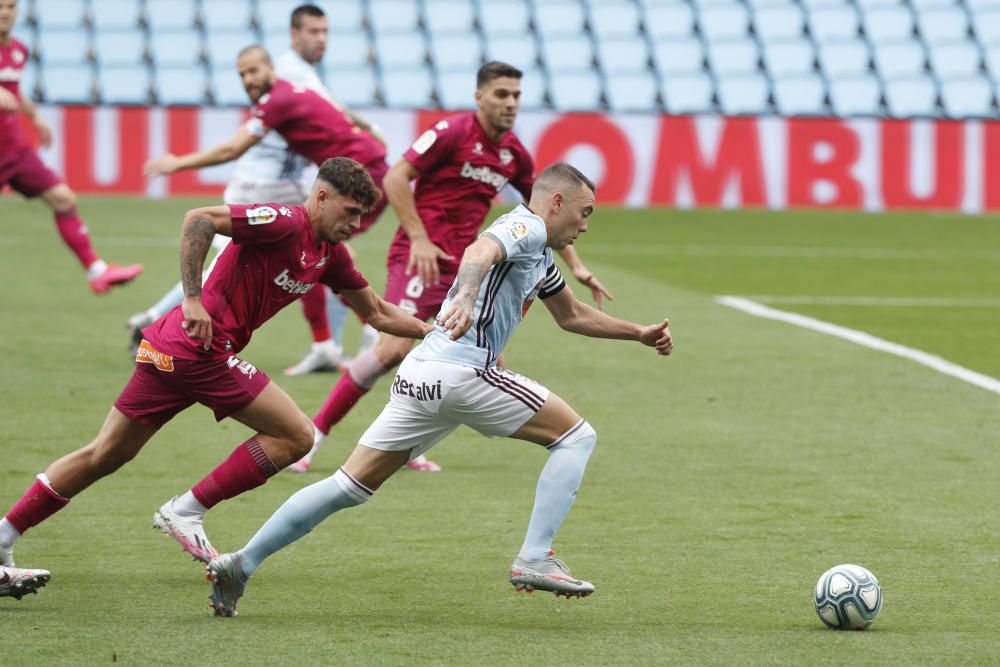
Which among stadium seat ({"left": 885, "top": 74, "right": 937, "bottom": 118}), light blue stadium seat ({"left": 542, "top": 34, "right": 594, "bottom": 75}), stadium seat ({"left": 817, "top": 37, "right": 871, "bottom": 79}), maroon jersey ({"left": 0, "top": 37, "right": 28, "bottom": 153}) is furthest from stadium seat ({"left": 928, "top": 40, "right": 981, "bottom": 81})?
maroon jersey ({"left": 0, "top": 37, "right": 28, "bottom": 153})

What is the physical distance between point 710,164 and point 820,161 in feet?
5.37

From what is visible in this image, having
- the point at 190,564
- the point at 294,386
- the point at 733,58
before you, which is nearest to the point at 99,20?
the point at 733,58

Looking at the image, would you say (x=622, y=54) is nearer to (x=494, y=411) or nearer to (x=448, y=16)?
(x=448, y=16)

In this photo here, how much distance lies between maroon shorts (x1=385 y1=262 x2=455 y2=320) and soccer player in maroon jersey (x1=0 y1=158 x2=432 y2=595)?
7.19ft

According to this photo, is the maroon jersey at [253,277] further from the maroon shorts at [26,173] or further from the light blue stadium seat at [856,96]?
the light blue stadium seat at [856,96]

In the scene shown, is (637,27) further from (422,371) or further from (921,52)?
(422,371)

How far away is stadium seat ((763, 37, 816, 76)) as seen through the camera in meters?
26.2

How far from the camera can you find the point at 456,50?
84.7ft

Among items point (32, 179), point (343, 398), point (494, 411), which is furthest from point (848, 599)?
point (32, 179)

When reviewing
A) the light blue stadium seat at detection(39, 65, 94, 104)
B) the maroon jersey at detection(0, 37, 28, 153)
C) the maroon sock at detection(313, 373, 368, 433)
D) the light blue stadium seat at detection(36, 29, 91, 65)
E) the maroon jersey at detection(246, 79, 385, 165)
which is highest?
the light blue stadium seat at detection(36, 29, 91, 65)

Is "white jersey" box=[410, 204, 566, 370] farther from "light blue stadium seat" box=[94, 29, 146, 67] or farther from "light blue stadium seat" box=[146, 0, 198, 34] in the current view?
"light blue stadium seat" box=[146, 0, 198, 34]

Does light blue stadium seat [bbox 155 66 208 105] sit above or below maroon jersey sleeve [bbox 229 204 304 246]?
above

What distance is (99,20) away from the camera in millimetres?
25547

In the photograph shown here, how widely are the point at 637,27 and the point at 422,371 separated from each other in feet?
72.8
